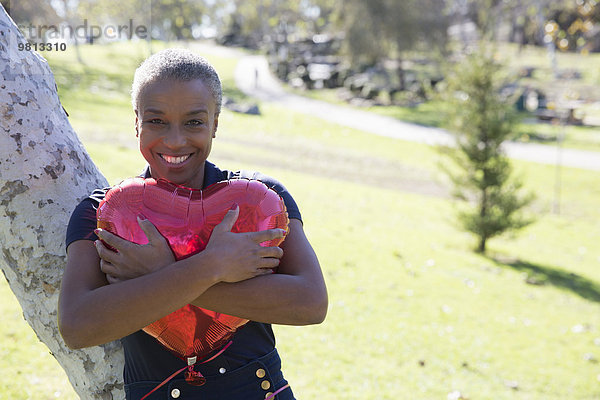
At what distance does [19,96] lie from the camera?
2100 millimetres

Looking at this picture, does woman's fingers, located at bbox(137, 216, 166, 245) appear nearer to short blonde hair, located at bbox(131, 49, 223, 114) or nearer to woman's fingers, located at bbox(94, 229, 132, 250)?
woman's fingers, located at bbox(94, 229, 132, 250)

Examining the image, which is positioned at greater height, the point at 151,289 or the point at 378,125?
the point at 151,289

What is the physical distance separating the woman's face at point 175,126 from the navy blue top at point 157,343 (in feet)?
0.38

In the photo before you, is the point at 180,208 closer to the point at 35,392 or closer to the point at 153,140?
the point at 153,140

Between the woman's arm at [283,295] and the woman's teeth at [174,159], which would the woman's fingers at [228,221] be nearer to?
the woman's arm at [283,295]

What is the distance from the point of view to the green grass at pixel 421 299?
5.04 m

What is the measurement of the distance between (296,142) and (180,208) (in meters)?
19.6

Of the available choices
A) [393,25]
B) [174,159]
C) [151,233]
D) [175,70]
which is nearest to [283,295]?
[151,233]

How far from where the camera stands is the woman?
1.53m

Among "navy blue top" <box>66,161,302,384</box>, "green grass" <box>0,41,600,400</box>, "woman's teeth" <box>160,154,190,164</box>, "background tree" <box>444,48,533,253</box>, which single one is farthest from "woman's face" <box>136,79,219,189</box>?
"background tree" <box>444,48,533,253</box>

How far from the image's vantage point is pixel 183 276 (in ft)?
4.98

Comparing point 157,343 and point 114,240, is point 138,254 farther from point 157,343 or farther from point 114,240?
point 157,343

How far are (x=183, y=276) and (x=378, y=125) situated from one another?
82.2 feet

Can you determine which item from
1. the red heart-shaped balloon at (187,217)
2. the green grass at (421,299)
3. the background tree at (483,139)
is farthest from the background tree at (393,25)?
the red heart-shaped balloon at (187,217)
